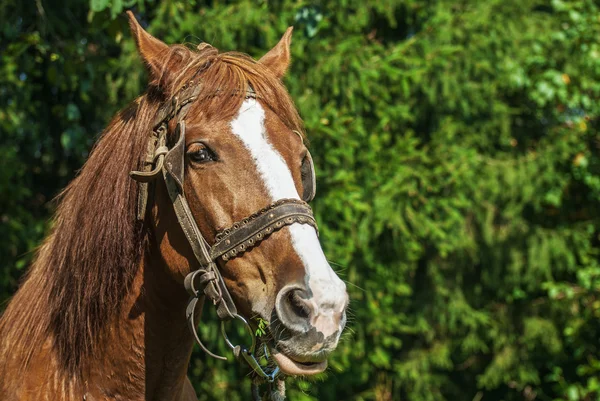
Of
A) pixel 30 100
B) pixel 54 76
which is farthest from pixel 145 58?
pixel 30 100

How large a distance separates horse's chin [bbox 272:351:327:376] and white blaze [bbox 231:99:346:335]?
190 mm

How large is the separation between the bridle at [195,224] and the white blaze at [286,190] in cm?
4

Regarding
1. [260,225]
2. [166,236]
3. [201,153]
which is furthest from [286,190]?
[166,236]

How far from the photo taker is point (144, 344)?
253 cm

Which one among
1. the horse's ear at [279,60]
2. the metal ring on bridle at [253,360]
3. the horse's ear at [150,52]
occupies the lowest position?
the metal ring on bridle at [253,360]

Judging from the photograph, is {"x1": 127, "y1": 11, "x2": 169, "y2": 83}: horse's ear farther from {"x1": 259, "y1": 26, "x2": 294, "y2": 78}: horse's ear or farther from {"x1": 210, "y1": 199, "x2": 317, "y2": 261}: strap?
{"x1": 210, "y1": 199, "x2": 317, "y2": 261}: strap

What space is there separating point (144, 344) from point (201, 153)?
658 millimetres

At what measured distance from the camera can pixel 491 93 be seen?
925cm

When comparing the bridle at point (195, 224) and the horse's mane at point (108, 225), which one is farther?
the horse's mane at point (108, 225)

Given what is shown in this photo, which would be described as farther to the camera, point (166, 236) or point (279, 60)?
point (279, 60)

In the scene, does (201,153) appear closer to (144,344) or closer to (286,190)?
(286,190)

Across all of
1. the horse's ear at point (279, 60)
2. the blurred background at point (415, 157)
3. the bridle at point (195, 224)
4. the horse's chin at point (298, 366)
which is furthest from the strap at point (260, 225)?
the blurred background at point (415, 157)

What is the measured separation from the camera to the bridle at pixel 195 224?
2.24m

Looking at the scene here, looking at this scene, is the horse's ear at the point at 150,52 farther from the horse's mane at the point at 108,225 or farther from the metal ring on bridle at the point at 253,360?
the metal ring on bridle at the point at 253,360
